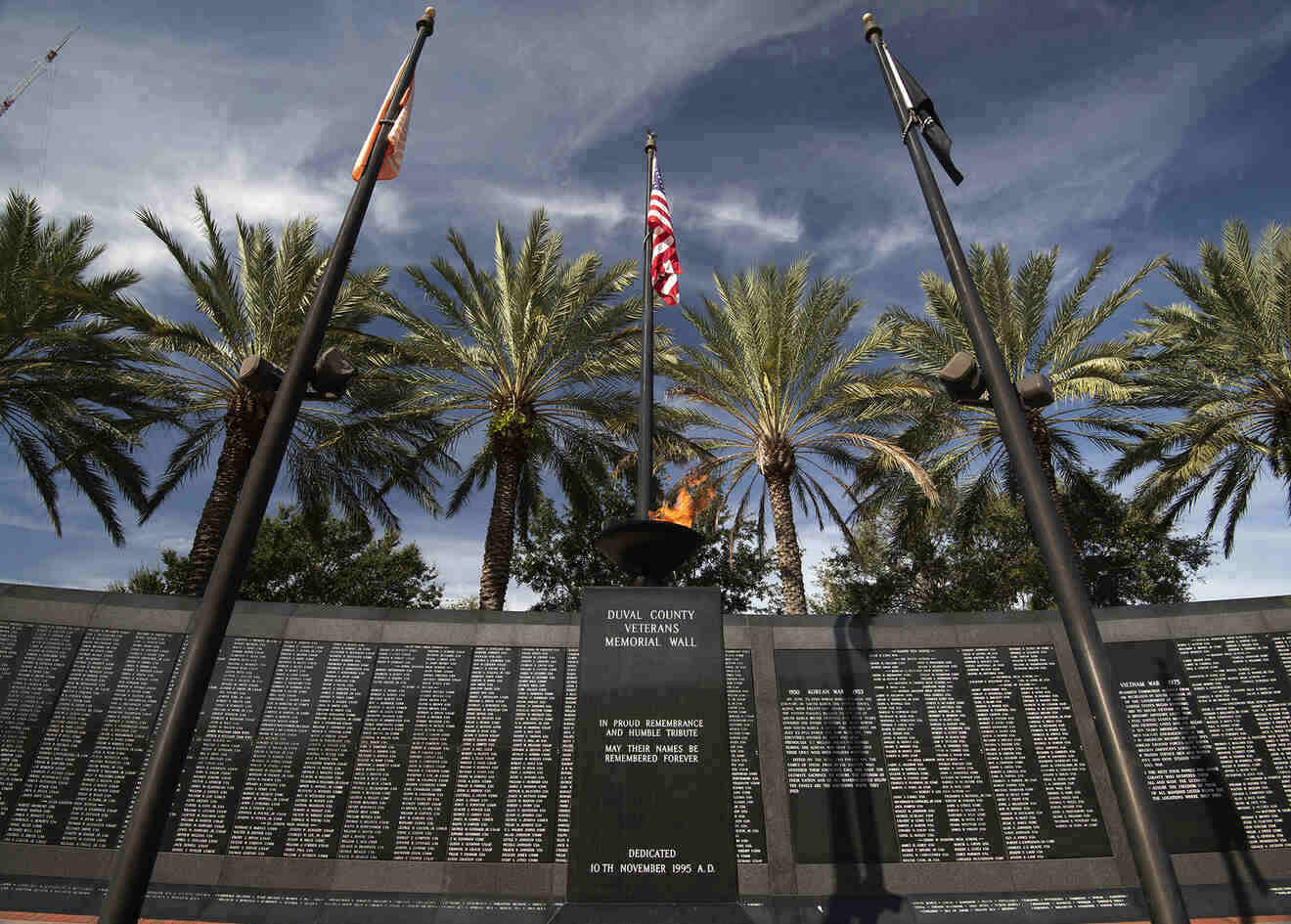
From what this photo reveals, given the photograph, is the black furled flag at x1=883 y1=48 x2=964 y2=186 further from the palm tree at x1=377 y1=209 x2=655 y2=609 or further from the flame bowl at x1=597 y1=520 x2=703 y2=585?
the palm tree at x1=377 y1=209 x2=655 y2=609

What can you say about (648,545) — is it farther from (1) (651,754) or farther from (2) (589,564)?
(2) (589,564)

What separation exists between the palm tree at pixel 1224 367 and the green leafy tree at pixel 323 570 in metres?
25.6

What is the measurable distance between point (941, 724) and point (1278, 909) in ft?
12.9

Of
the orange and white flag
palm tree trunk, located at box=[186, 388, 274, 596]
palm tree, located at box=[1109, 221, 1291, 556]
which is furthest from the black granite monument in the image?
palm tree, located at box=[1109, 221, 1291, 556]

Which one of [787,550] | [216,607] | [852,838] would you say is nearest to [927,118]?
[216,607]

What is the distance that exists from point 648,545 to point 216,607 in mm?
3173

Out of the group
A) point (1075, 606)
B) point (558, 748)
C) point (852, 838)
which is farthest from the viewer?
point (558, 748)

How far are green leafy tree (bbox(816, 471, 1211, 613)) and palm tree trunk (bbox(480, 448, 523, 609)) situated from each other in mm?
15004

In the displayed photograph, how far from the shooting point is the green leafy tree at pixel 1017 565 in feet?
85.7

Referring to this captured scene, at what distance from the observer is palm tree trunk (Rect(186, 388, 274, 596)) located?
1405 centimetres

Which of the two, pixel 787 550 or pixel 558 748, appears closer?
pixel 558 748

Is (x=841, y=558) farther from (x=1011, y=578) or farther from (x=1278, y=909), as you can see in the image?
(x=1278, y=909)

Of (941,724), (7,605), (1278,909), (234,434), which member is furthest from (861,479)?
(7,605)

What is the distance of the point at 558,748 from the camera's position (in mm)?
9289
